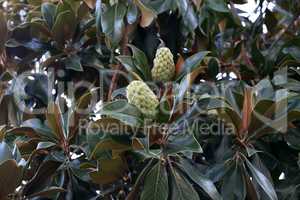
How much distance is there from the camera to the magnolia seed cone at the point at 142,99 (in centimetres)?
114

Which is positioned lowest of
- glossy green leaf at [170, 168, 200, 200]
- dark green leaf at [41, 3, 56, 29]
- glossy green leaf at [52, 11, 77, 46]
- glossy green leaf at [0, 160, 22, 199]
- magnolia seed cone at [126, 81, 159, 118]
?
glossy green leaf at [170, 168, 200, 200]

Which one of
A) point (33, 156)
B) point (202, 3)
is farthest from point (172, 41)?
point (33, 156)

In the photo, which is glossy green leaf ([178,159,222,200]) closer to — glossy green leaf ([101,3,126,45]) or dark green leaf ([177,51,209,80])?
dark green leaf ([177,51,209,80])

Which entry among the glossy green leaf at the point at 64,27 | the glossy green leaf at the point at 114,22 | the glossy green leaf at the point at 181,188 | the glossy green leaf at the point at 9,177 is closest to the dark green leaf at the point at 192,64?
the glossy green leaf at the point at 114,22

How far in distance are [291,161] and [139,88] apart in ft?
1.63

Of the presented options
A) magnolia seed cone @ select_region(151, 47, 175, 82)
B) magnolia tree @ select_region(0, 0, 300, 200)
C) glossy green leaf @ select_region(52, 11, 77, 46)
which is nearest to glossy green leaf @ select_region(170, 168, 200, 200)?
magnolia tree @ select_region(0, 0, 300, 200)

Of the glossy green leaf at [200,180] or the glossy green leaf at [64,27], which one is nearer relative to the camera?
the glossy green leaf at [200,180]

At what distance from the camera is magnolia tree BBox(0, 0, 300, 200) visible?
1.13m

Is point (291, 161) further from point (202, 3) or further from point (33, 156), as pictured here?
point (33, 156)

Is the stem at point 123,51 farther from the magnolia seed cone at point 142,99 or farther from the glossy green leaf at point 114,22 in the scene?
the magnolia seed cone at point 142,99

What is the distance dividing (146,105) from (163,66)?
225 millimetres

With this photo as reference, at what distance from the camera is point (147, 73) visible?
138 centimetres

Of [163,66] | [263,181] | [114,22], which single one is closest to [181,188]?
[263,181]

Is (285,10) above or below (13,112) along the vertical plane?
above
